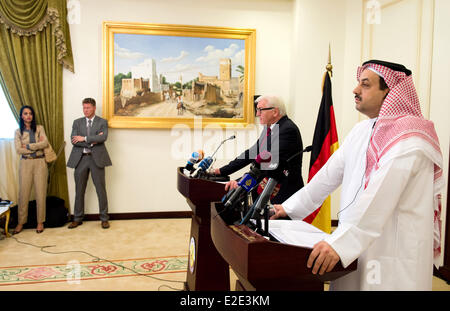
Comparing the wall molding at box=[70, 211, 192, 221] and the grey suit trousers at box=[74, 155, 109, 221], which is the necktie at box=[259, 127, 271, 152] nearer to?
the wall molding at box=[70, 211, 192, 221]

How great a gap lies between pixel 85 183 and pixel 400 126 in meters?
4.58

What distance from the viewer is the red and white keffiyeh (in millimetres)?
1350

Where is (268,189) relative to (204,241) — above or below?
above

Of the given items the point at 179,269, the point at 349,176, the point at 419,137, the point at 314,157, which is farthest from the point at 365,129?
the point at 179,269

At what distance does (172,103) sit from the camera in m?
5.39

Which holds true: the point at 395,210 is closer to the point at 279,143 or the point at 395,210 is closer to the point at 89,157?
the point at 279,143

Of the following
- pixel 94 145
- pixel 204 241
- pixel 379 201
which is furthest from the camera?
pixel 94 145

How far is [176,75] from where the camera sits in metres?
5.38

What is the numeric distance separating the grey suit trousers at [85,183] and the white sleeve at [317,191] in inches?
152

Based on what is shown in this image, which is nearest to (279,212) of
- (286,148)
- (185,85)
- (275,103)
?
(286,148)

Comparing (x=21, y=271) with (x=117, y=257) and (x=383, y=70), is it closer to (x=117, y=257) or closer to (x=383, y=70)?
(x=117, y=257)

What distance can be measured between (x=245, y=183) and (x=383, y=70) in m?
0.79

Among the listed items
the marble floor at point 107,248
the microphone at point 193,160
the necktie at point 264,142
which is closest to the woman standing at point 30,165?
the marble floor at point 107,248

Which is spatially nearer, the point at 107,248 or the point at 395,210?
the point at 395,210
